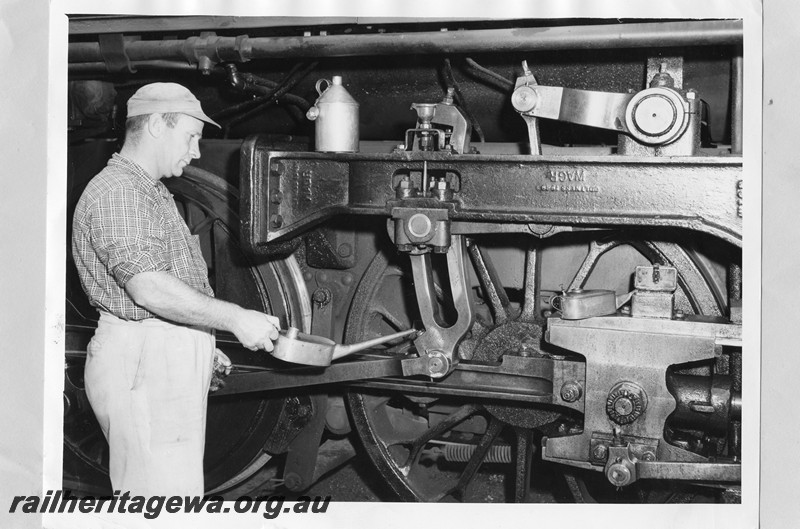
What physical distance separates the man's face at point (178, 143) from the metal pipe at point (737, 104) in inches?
49.6

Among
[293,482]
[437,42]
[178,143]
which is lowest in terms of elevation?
[293,482]

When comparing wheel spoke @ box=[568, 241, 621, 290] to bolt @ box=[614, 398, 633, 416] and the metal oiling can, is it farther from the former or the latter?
the metal oiling can

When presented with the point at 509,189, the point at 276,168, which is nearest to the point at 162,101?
the point at 276,168

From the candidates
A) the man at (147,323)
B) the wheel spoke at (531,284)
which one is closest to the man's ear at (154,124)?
the man at (147,323)

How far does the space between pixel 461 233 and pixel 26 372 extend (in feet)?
3.44

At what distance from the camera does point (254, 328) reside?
1921 millimetres

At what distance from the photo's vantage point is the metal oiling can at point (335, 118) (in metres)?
2.04

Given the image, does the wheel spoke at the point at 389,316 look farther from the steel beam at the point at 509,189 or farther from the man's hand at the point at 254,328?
the man's hand at the point at 254,328

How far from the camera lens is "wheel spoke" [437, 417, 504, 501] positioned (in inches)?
88.6

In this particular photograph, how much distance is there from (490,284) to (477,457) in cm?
46

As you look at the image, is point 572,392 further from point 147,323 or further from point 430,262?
point 147,323

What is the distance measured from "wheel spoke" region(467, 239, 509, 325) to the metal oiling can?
0.42 m

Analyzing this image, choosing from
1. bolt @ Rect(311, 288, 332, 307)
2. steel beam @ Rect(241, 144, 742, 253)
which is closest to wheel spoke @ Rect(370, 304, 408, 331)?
bolt @ Rect(311, 288, 332, 307)

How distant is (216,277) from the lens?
2.54 meters
